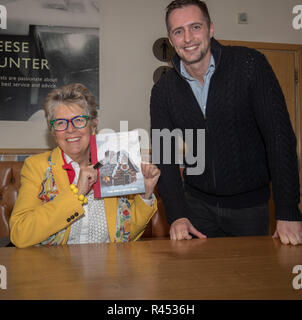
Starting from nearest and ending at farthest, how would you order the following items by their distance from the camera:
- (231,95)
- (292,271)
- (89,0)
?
(292,271) < (231,95) < (89,0)

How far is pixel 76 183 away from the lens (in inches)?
60.0

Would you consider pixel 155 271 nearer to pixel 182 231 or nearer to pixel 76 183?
pixel 182 231

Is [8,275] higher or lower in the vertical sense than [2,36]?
lower

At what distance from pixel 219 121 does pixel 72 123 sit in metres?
0.74

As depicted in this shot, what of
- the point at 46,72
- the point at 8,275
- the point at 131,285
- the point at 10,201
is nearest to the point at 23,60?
the point at 46,72

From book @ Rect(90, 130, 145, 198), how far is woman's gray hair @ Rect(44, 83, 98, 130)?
0.86ft

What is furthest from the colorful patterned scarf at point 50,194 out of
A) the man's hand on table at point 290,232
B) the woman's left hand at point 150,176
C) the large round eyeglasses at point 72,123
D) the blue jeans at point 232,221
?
the man's hand on table at point 290,232

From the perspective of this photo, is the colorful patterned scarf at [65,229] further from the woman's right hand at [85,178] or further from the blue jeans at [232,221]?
the blue jeans at [232,221]

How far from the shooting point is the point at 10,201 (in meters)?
2.26

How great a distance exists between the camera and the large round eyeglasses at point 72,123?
1509 mm

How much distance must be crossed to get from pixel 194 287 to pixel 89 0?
3.36m

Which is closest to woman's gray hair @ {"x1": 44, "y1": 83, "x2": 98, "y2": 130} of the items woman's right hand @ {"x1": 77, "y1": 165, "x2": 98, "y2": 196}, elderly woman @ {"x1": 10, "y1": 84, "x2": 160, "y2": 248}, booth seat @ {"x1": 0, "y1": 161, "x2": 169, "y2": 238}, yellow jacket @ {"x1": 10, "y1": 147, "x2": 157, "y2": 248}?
elderly woman @ {"x1": 10, "y1": 84, "x2": 160, "y2": 248}

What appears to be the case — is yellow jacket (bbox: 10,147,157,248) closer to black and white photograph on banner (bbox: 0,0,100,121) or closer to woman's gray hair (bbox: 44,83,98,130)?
woman's gray hair (bbox: 44,83,98,130)

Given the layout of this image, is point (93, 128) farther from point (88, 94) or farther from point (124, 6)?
point (124, 6)
